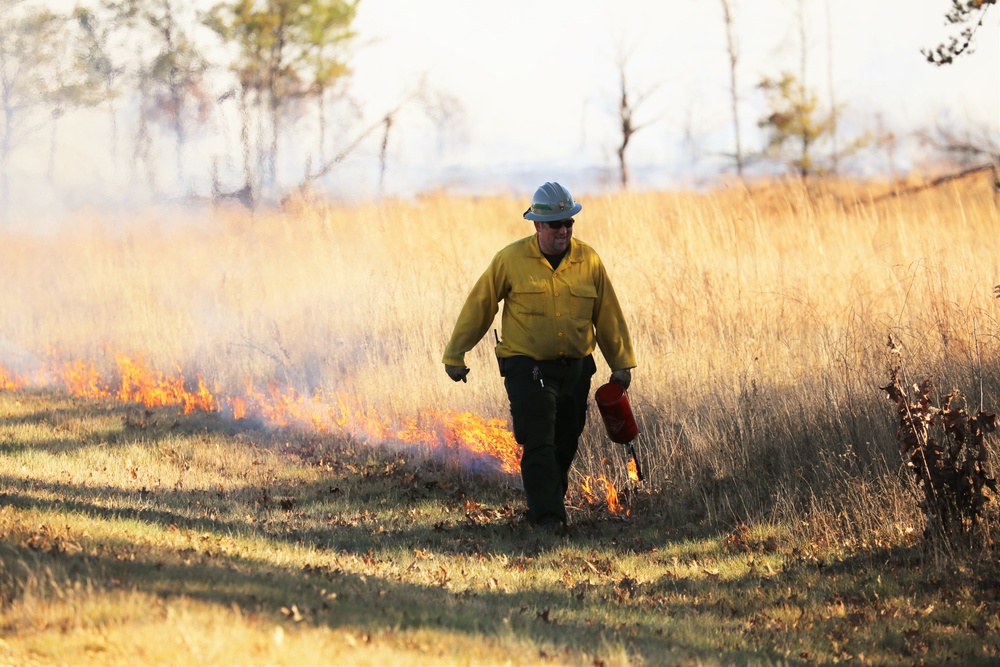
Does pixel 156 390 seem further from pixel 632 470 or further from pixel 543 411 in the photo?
pixel 543 411

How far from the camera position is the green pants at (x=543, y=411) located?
793cm

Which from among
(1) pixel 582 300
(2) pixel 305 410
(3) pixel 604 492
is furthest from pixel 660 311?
(1) pixel 582 300

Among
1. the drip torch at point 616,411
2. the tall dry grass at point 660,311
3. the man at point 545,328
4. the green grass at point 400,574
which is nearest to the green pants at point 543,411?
the man at point 545,328

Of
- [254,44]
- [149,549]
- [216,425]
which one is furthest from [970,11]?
[254,44]

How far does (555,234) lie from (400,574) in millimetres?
2422

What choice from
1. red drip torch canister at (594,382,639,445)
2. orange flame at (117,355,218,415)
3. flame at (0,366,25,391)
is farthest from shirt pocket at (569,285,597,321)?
flame at (0,366,25,391)

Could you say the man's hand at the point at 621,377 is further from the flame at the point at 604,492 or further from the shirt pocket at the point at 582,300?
the flame at the point at 604,492

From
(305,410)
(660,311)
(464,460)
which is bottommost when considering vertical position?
(464,460)

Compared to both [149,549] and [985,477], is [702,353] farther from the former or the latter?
[149,549]

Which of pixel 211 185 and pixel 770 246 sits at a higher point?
pixel 211 185

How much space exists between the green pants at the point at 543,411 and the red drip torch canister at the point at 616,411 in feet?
0.49

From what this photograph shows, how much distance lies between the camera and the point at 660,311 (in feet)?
41.8

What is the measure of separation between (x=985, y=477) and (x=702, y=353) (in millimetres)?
4197

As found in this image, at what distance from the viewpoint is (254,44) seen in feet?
82.7
